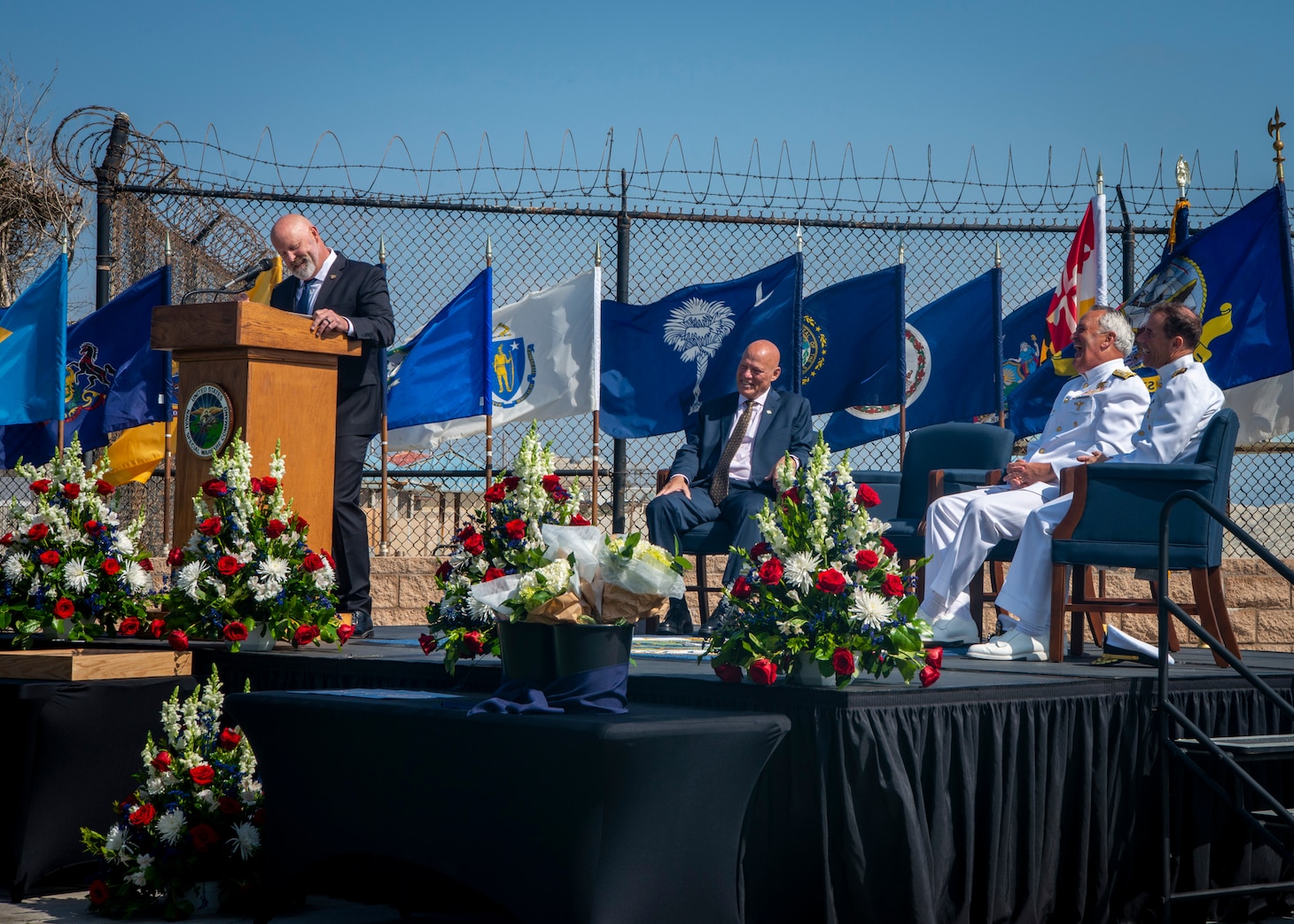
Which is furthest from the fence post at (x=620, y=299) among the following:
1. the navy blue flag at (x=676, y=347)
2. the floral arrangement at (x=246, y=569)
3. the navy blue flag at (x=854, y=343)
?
the floral arrangement at (x=246, y=569)

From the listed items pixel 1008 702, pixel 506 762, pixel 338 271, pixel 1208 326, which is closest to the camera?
pixel 506 762

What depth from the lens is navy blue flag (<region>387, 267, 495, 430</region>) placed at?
7371mm

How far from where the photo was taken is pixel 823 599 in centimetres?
330

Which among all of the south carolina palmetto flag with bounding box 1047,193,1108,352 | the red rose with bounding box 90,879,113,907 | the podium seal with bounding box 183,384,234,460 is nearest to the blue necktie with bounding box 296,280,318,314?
the podium seal with bounding box 183,384,234,460

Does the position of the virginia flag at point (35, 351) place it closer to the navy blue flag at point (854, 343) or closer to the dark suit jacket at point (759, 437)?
the dark suit jacket at point (759, 437)

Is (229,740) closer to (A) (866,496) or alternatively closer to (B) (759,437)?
(A) (866,496)

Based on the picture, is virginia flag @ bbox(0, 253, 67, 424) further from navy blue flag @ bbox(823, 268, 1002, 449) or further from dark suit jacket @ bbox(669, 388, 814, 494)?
navy blue flag @ bbox(823, 268, 1002, 449)

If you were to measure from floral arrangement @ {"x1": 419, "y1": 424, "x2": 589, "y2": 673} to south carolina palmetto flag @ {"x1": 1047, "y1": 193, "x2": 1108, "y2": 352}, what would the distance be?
4.38m

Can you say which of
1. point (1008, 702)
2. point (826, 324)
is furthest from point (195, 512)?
point (826, 324)

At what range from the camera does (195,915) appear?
386 cm

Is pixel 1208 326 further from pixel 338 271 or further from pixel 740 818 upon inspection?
pixel 740 818

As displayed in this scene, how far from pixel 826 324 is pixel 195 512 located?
4067mm

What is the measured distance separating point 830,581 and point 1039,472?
238 centimetres

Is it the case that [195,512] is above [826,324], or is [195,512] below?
below
